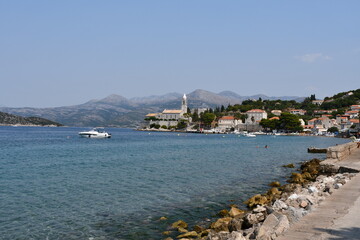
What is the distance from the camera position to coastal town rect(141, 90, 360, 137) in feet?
439

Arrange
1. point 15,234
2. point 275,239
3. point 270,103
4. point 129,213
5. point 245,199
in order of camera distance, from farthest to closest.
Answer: point 270,103
point 245,199
point 129,213
point 15,234
point 275,239

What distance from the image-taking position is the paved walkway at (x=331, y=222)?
793cm

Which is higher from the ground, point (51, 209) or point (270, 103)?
point (270, 103)

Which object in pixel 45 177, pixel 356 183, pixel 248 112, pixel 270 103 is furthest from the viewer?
pixel 270 103

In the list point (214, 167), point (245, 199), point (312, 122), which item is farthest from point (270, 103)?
point (245, 199)

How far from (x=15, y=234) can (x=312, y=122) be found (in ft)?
487

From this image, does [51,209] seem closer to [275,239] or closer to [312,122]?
[275,239]

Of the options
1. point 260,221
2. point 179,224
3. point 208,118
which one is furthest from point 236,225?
point 208,118

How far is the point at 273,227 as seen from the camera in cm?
848

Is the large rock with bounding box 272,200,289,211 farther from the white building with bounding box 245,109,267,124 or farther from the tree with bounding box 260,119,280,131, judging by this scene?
the white building with bounding box 245,109,267,124

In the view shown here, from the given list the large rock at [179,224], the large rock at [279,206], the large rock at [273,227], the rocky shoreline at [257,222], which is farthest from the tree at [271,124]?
the large rock at [273,227]

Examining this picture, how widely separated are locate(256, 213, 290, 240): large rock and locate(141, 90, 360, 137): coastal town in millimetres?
108835

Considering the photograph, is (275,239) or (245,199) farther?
(245,199)

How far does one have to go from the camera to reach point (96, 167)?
29.0 m
